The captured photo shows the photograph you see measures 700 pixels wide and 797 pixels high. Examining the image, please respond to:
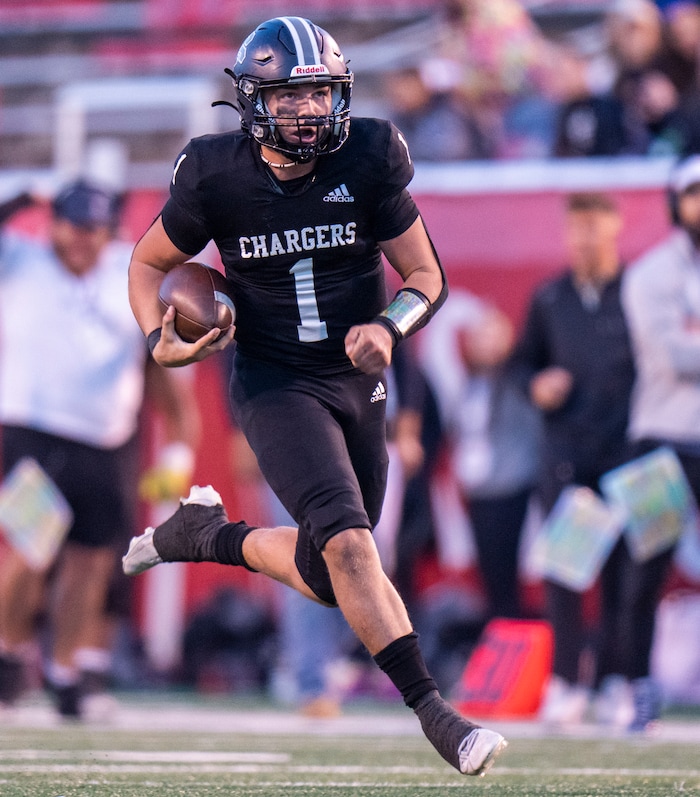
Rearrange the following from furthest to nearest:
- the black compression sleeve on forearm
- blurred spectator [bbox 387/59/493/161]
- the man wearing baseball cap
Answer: blurred spectator [bbox 387/59/493/161], the black compression sleeve on forearm, the man wearing baseball cap

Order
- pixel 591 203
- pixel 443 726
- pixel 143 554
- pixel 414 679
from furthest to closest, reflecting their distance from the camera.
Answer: pixel 591 203 < pixel 143 554 < pixel 414 679 < pixel 443 726

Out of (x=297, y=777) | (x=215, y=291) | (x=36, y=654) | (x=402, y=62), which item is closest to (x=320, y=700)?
(x=36, y=654)

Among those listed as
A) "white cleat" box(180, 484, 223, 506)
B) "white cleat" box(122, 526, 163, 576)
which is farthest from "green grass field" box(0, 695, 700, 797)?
"white cleat" box(180, 484, 223, 506)

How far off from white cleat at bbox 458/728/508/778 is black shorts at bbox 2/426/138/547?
3408 mm

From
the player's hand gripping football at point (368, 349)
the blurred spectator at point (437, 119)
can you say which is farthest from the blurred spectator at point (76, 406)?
the player's hand gripping football at point (368, 349)

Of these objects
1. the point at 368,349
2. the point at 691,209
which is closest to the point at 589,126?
the point at 691,209

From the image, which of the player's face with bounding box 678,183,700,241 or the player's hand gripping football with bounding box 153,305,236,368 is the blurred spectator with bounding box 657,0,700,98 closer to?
the player's face with bounding box 678,183,700,241

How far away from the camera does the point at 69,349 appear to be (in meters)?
6.80

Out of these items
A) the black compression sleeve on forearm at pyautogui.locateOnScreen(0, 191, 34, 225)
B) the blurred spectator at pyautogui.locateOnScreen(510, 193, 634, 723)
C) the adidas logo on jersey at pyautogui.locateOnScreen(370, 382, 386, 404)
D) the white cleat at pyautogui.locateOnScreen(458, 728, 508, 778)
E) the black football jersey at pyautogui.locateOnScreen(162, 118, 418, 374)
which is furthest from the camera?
the black compression sleeve on forearm at pyautogui.locateOnScreen(0, 191, 34, 225)

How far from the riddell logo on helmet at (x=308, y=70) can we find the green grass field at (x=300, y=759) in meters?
1.69

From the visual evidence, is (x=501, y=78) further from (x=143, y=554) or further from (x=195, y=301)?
(x=195, y=301)

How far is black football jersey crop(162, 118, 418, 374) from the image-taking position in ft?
13.1

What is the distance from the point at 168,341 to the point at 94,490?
2828 mm

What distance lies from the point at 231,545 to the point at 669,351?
2.31 metres
